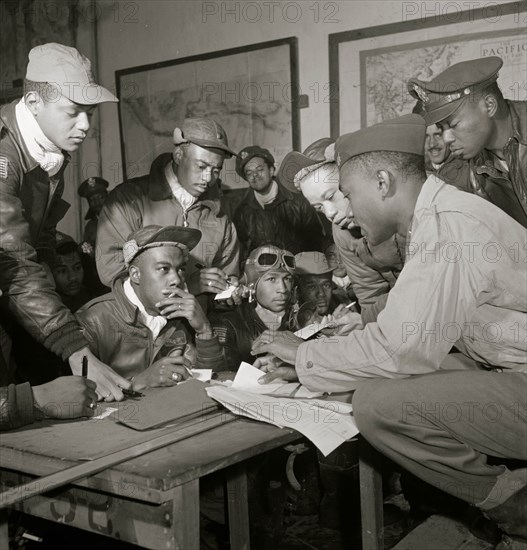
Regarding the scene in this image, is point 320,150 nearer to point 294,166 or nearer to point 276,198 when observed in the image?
point 294,166

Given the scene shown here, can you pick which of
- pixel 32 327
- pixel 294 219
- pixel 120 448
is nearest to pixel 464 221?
pixel 120 448

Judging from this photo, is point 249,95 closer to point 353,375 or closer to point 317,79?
point 317,79

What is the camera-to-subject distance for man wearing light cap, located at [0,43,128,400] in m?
3.04

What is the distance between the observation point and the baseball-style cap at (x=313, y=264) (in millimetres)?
4344

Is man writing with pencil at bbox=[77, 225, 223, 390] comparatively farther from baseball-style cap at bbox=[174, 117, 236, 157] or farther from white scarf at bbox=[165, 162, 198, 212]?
baseball-style cap at bbox=[174, 117, 236, 157]

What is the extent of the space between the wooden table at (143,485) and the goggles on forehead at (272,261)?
187cm

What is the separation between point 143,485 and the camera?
6.03 feet

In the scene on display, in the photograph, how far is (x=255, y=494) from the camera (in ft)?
12.0

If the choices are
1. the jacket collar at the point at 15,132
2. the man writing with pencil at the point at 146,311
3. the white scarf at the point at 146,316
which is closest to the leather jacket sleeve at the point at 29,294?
the jacket collar at the point at 15,132

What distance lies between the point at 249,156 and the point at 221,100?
1.51ft

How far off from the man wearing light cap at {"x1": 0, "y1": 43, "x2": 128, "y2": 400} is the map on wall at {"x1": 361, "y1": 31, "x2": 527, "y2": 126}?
1.84m

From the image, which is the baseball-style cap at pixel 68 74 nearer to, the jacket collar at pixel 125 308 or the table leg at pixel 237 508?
the jacket collar at pixel 125 308

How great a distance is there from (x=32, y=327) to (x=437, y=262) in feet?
6.00

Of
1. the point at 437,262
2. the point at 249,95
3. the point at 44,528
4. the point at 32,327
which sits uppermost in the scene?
the point at 249,95
